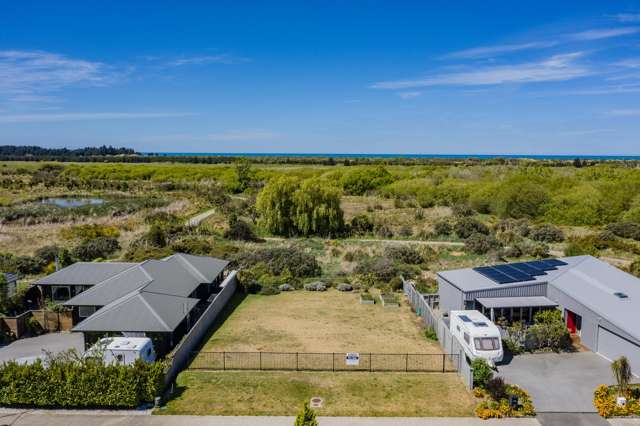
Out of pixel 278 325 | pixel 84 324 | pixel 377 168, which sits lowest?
pixel 278 325

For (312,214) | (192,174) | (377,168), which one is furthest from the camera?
(192,174)

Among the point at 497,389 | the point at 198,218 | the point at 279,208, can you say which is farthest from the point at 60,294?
the point at 198,218

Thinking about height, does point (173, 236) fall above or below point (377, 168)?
below

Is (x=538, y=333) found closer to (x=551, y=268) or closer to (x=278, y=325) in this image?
(x=551, y=268)

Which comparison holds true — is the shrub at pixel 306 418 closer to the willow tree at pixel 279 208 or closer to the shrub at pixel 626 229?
the willow tree at pixel 279 208

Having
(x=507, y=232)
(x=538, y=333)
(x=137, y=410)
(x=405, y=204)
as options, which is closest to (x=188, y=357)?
(x=137, y=410)

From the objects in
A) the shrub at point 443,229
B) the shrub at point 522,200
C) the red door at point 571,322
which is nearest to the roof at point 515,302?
the red door at point 571,322
